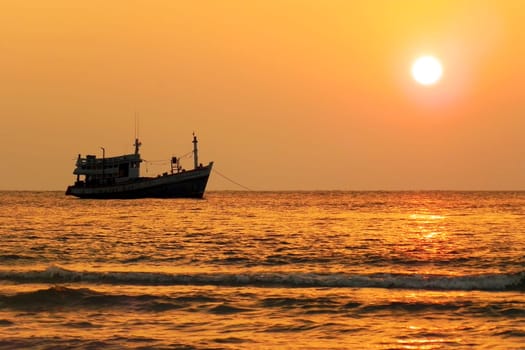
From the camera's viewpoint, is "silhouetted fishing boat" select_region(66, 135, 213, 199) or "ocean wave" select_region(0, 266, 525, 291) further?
"silhouetted fishing boat" select_region(66, 135, 213, 199)

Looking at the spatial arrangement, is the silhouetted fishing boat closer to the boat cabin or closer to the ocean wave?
the boat cabin

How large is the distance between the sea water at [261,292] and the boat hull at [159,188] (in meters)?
68.5

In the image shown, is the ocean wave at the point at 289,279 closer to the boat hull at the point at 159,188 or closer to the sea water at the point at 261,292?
the sea water at the point at 261,292

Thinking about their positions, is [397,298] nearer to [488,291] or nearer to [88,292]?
[488,291]

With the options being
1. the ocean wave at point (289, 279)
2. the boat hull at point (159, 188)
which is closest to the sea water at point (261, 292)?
the ocean wave at point (289, 279)

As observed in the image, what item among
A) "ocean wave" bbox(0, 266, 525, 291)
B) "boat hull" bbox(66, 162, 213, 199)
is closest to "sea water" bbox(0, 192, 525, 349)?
"ocean wave" bbox(0, 266, 525, 291)

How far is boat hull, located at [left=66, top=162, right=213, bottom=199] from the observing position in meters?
109

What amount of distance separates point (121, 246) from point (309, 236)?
37.4 ft

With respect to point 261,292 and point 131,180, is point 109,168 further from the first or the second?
point 261,292

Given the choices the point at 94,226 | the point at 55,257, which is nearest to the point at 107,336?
the point at 55,257

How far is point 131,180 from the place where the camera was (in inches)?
4301

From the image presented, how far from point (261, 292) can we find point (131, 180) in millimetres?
90097

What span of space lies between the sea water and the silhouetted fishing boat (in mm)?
68841

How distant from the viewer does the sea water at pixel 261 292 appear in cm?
1530
